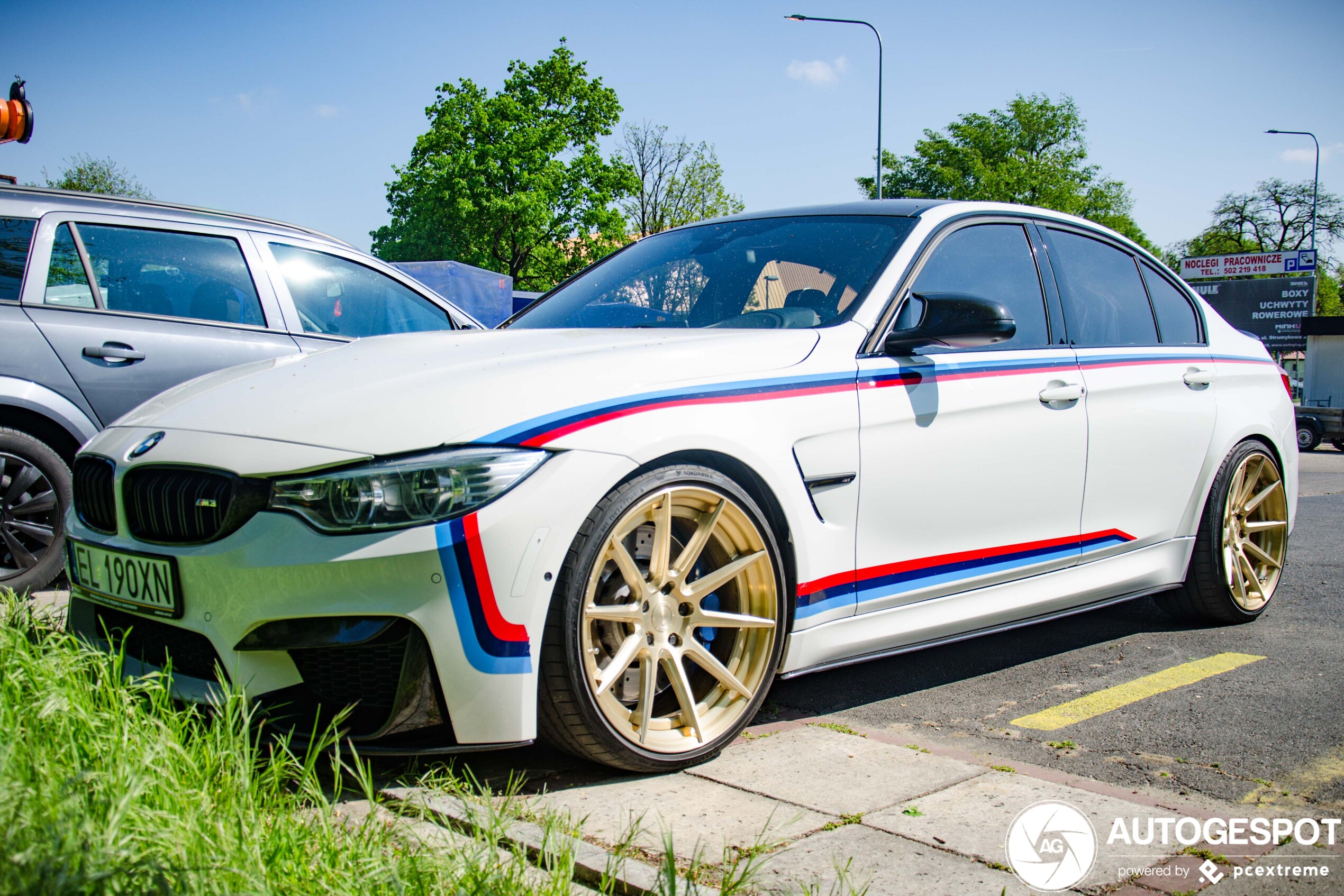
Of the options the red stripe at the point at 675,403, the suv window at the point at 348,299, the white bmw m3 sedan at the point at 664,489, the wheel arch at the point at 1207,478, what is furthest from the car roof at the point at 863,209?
the suv window at the point at 348,299

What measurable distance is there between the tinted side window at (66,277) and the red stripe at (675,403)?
126 inches

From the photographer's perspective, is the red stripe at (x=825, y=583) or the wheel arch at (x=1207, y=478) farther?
the wheel arch at (x=1207, y=478)

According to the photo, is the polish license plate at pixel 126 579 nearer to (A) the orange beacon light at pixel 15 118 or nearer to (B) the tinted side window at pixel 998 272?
(B) the tinted side window at pixel 998 272

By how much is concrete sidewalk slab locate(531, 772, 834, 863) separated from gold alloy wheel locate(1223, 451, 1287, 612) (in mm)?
2958

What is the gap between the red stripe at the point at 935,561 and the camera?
319cm

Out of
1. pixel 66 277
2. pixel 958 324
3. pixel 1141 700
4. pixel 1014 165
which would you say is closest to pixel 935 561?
pixel 958 324

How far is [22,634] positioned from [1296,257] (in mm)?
53920

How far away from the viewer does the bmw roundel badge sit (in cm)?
289

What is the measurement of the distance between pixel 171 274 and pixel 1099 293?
4.05 metres

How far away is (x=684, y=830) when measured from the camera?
2494mm

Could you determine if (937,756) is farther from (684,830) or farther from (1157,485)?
(1157,485)

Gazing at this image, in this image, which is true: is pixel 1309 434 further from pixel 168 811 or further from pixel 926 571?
pixel 168 811

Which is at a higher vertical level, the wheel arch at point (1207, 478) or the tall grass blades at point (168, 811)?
the wheel arch at point (1207, 478)

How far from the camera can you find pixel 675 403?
2854mm
